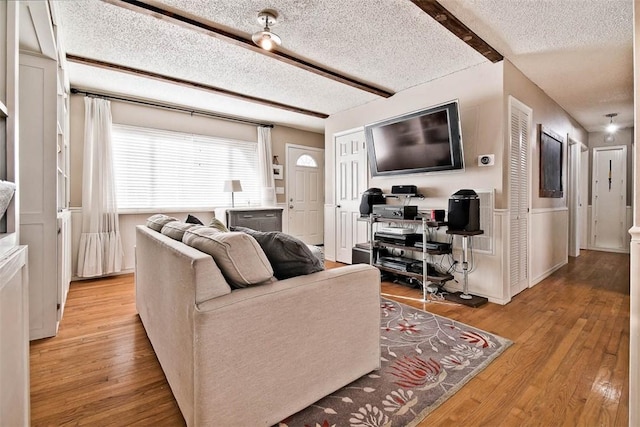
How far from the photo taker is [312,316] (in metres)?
1.43

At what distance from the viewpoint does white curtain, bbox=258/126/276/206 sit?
525 cm

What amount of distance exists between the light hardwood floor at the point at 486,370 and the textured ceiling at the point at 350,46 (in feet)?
7.91

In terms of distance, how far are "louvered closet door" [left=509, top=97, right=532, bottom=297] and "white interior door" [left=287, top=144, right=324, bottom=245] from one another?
3.63 meters

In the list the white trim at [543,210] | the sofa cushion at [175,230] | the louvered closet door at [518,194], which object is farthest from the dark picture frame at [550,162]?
the sofa cushion at [175,230]

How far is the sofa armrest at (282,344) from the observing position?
116 centimetres

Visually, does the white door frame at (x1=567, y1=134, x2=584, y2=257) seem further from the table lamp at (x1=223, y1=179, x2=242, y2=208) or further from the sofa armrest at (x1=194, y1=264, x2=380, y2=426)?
the table lamp at (x1=223, y1=179, x2=242, y2=208)

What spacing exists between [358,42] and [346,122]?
197 cm

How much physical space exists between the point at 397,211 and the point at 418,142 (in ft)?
2.69

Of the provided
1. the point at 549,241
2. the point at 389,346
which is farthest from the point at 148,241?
the point at 549,241

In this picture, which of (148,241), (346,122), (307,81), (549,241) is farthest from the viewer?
(346,122)

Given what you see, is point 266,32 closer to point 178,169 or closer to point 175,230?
point 175,230

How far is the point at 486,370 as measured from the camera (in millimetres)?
1819

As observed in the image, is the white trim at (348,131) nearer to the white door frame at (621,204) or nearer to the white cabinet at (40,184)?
the white cabinet at (40,184)

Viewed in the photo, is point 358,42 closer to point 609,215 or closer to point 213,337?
point 213,337
